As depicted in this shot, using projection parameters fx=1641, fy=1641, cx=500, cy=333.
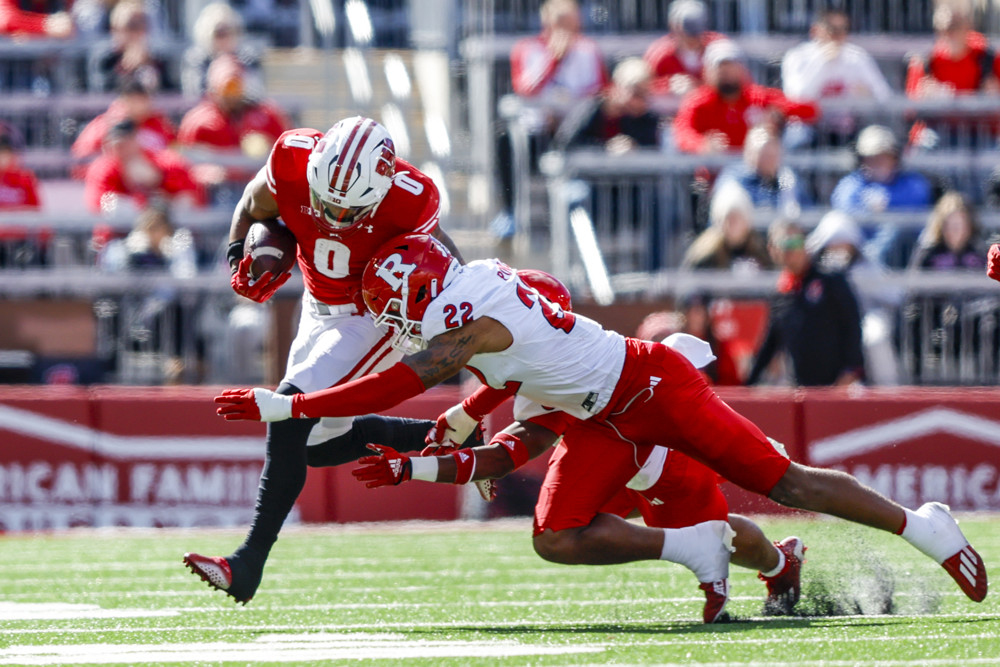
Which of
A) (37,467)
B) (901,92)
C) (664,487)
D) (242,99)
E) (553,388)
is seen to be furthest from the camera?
(901,92)

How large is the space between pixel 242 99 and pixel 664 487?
6794mm

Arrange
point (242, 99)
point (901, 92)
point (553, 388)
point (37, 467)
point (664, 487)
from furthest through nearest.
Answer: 1. point (901, 92)
2. point (242, 99)
3. point (37, 467)
4. point (664, 487)
5. point (553, 388)

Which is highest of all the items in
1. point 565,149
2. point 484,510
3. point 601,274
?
point 565,149

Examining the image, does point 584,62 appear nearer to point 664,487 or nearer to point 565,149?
point 565,149

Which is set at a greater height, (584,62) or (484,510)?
(584,62)

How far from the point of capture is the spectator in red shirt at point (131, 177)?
11516 millimetres

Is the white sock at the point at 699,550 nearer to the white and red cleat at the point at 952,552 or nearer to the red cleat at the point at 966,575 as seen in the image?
the white and red cleat at the point at 952,552

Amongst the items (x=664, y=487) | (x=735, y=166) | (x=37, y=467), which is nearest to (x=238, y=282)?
(x=664, y=487)

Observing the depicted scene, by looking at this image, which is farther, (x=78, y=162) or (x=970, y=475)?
(x=78, y=162)

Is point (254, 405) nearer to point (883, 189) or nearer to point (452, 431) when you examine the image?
point (452, 431)

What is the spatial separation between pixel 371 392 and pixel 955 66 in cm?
843

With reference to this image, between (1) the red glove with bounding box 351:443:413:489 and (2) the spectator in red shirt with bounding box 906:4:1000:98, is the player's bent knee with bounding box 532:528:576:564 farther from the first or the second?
(2) the spectator in red shirt with bounding box 906:4:1000:98

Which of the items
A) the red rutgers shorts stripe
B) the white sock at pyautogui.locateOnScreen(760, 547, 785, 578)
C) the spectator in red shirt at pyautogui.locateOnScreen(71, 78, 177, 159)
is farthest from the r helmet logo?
the spectator in red shirt at pyautogui.locateOnScreen(71, 78, 177, 159)

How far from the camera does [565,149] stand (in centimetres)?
1146
